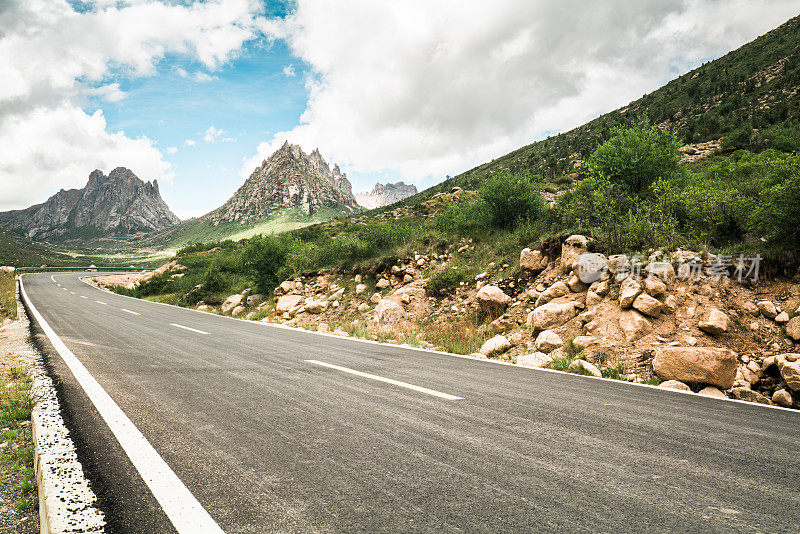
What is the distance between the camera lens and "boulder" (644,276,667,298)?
687 centimetres

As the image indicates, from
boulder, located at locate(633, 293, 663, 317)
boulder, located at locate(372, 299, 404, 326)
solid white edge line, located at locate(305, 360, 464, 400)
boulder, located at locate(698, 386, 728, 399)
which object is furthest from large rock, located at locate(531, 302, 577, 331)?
boulder, located at locate(372, 299, 404, 326)

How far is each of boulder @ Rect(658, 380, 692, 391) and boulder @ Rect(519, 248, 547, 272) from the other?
15.6 feet

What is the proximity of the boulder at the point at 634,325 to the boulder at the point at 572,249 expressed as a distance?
2185 mm

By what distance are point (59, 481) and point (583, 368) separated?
6567mm

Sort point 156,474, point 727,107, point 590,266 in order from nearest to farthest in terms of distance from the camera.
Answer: point 156,474 → point 590,266 → point 727,107

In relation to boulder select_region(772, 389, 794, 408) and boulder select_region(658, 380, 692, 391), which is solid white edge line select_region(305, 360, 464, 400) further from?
boulder select_region(772, 389, 794, 408)

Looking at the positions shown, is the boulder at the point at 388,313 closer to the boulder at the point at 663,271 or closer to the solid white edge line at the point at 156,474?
the boulder at the point at 663,271

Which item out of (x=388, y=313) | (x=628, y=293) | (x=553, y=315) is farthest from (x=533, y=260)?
(x=388, y=313)

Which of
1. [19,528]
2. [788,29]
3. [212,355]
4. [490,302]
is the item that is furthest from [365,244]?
[788,29]

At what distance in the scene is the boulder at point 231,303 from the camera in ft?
59.1

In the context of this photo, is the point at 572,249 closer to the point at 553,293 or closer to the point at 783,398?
the point at 553,293

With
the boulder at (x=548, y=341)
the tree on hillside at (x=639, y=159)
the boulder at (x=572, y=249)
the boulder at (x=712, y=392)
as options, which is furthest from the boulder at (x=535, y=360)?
the tree on hillside at (x=639, y=159)

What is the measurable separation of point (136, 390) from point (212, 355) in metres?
2.40

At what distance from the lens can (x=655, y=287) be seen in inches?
272
